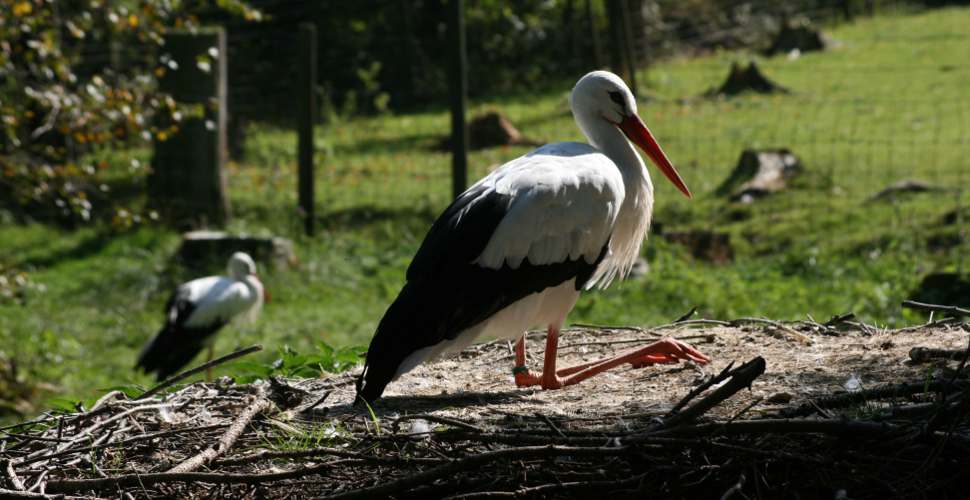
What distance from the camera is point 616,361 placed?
494 centimetres

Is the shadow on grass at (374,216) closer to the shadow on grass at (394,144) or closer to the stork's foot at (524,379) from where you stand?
the shadow on grass at (394,144)

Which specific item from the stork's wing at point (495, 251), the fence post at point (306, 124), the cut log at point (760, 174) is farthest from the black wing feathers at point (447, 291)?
the cut log at point (760, 174)

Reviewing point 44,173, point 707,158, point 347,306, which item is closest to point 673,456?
point 44,173

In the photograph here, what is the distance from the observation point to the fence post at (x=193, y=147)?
10.7m

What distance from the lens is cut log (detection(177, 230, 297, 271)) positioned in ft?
33.1

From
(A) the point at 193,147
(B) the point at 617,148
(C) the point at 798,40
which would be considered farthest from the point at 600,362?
(C) the point at 798,40

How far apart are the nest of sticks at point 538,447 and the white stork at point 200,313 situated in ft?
13.5

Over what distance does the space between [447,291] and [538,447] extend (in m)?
1.09

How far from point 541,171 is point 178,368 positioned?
495 centimetres

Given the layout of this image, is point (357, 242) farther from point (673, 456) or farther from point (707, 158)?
point (673, 456)

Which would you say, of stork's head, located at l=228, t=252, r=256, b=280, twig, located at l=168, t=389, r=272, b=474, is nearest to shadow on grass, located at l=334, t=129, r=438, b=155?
stork's head, located at l=228, t=252, r=256, b=280

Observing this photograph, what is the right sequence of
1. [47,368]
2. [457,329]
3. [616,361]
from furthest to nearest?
1. [47,368]
2. [616,361]
3. [457,329]

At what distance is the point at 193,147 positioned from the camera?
10.9 metres

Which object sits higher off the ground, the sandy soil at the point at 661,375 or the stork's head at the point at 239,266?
the sandy soil at the point at 661,375
